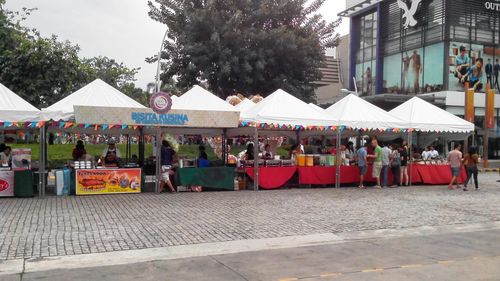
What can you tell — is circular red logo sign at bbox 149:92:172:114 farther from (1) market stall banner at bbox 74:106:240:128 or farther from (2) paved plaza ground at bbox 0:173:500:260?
(2) paved plaza ground at bbox 0:173:500:260

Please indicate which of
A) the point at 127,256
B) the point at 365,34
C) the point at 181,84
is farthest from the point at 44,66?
the point at 365,34

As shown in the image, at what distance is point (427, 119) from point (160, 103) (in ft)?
34.3

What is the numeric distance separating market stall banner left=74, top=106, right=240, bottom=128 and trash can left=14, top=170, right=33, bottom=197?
2021 millimetres

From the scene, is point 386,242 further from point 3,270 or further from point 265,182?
point 265,182

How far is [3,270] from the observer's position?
6449 millimetres

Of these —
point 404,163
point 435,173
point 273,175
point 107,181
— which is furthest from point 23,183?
point 435,173

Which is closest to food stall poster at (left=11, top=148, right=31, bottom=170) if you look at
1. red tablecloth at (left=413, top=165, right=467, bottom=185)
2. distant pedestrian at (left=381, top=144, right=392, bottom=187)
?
distant pedestrian at (left=381, top=144, right=392, bottom=187)

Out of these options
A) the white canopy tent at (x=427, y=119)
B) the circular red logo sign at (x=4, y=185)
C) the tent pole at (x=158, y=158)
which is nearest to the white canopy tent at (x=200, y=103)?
the tent pole at (x=158, y=158)

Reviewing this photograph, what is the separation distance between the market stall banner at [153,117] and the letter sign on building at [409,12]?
89.8 ft

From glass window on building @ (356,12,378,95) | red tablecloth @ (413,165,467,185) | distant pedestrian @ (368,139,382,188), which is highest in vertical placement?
glass window on building @ (356,12,378,95)

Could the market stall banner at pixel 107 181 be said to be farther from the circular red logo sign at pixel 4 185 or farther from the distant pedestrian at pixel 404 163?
the distant pedestrian at pixel 404 163

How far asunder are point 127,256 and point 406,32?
36.5 m

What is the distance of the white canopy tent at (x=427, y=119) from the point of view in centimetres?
1834

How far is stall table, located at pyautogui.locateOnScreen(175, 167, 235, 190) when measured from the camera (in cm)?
1531
